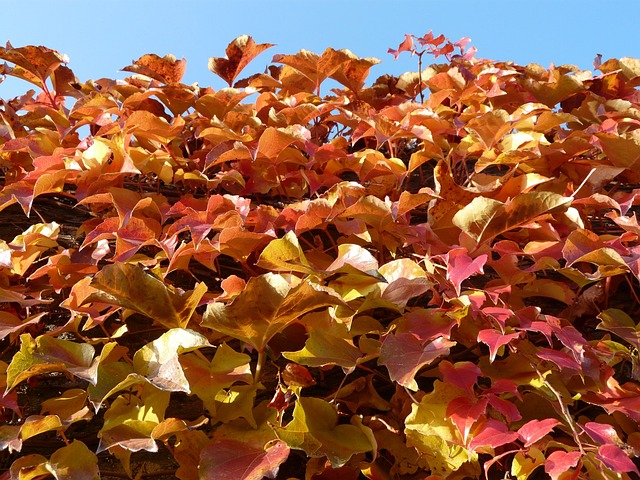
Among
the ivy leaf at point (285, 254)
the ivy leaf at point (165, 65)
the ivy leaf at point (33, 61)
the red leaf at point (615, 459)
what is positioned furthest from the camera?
the ivy leaf at point (165, 65)

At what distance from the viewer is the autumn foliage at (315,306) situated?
868 millimetres

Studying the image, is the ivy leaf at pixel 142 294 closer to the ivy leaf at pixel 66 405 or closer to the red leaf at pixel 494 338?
the ivy leaf at pixel 66 405

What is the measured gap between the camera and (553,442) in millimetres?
895

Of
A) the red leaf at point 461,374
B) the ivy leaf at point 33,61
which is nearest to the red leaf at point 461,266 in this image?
the red leaf at point 461,374

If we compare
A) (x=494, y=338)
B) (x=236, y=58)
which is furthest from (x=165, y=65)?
(x=494, y=338)

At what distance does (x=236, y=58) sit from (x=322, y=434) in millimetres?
1122

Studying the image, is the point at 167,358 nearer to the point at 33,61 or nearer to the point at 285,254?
the point at 285,254

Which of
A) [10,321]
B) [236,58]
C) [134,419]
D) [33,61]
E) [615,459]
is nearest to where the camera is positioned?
[615,459]

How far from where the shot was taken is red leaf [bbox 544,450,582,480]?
81cm

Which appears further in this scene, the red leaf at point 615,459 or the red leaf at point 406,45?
the red leaf at point 406,45

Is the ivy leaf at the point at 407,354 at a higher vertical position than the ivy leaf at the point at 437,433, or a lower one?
higher

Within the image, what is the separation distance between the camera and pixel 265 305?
0.84 meters

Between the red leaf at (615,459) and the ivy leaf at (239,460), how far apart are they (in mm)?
417

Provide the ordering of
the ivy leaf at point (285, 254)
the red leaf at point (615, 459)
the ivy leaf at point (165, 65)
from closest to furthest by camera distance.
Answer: the red leaf at point (615, 459)
the ivy leaf at point (285, 254)
the ivy leaf at point (165, 65)
